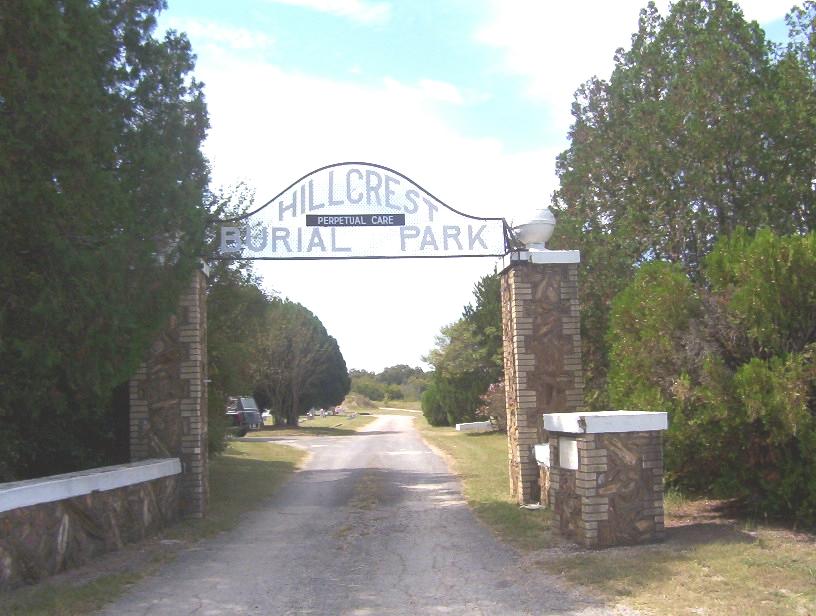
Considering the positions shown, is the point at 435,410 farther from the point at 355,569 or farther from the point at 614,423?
the point at 355,569

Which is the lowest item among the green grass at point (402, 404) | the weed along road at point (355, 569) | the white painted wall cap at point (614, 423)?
the weed along road at point (355, 569)

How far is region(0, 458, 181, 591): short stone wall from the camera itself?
7.04 meters

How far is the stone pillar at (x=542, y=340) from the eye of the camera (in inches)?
468

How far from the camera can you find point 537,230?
39.8ft

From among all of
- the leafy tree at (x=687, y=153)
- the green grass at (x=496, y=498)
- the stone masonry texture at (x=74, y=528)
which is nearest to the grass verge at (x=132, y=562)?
the stone masonry texture at (x=74, y=528)

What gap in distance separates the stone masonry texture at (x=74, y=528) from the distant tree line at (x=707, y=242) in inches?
226

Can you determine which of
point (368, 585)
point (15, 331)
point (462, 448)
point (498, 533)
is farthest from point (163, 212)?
point (462, 448)

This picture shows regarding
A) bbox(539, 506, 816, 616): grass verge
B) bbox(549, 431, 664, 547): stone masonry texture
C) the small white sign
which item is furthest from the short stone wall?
bbox(549, 431, 664, 547): stone masonry texture

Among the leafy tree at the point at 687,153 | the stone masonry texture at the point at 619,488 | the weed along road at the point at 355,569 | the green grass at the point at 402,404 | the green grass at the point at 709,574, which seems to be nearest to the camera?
the green grass at the point at 709,574

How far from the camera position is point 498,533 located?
32.3 feet

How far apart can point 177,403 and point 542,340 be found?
16.2 ft

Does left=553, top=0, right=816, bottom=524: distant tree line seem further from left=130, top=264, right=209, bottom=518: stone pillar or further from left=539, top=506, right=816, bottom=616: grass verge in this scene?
left=130, top=264, right=209, bottom=518: stone pillar

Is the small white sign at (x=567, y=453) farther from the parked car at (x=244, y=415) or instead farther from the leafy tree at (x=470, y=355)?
the parked car at (x=244, y=415)

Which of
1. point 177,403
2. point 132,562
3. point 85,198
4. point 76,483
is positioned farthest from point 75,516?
point 177,403
